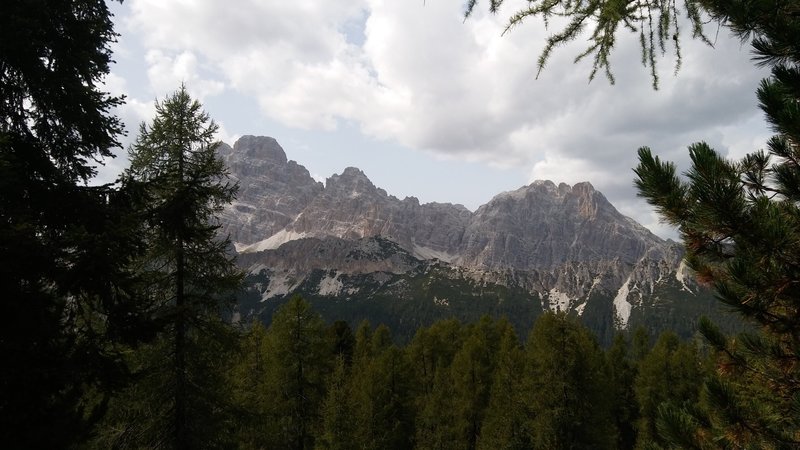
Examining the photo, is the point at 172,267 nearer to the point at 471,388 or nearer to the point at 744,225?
the point at 744,225

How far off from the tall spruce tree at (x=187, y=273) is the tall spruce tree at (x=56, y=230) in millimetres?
3458

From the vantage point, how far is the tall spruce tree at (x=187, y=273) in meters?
12.2

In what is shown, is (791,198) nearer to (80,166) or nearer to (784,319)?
(784,319)

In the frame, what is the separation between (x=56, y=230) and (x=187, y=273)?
16.4 feet

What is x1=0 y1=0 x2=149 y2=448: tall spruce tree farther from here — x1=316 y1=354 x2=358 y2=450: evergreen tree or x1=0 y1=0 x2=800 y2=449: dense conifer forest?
x1=316 y1=354 x2=358 y2=450: evergreen tree

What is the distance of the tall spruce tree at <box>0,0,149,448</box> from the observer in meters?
5.71

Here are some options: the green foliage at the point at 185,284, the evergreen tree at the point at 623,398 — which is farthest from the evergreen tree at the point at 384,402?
the evergreen tree at the point at 623,398

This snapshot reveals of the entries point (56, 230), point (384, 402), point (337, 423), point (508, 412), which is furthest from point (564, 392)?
point (56, 230)

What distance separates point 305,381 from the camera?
25016 millimetres

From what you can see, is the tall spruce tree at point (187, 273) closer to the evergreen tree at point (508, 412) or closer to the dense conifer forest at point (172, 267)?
the dense conifer forest at point (172, 267)

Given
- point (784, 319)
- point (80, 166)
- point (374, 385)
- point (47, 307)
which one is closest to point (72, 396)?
point (47, 307)

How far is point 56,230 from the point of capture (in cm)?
809

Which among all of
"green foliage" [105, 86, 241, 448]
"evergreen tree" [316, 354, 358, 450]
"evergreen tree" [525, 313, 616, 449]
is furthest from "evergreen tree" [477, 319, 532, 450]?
"green foliage" [105, 86, 241, 448]

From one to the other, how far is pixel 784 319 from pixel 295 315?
24.1 m
